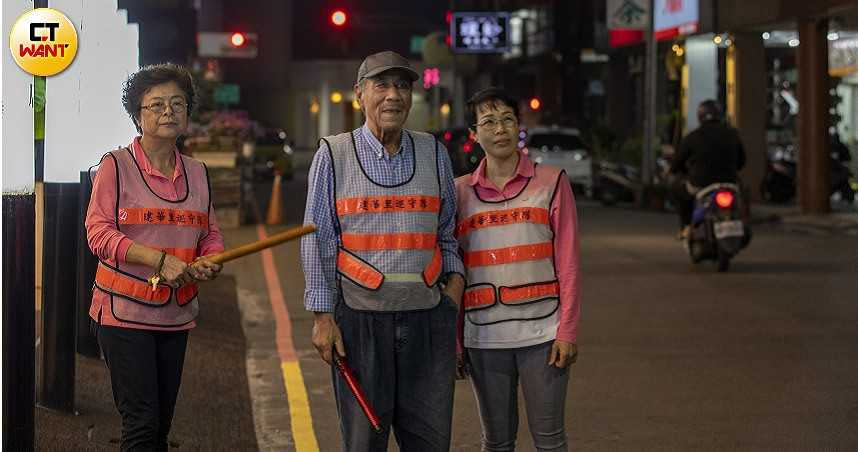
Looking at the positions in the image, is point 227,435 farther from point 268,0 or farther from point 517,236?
point 268,0

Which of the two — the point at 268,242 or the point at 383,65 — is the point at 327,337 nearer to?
the point at 268,242

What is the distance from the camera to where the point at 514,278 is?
5773mm

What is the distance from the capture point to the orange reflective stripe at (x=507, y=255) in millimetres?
5773

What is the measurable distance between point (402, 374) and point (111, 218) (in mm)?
1229

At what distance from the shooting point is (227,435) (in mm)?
8344

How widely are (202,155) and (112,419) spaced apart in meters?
16.8

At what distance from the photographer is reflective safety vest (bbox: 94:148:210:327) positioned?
581cm

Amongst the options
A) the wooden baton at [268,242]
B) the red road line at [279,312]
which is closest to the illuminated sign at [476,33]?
the red road line at [279,312]

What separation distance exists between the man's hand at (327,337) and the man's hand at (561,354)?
84 cm

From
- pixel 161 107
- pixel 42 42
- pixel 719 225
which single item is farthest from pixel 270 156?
pixel 161 107

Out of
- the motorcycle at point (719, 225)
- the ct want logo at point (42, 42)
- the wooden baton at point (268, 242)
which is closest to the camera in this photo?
the wooden baton at point (268, 242)

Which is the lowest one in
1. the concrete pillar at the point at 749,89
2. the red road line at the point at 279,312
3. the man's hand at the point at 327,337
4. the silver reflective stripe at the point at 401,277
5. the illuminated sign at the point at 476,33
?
the red road line at the point at 279,312

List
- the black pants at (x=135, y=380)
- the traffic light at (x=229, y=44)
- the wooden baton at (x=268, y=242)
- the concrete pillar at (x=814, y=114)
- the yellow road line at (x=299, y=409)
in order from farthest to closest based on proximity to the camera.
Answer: the traffic light at (x=229, y=44), the concrete pillar at (x=814, y=114), the yellow road line at (x=299, y=409), the black pants at (x=135, y=380), the wooden baton at (x=268, y=242)

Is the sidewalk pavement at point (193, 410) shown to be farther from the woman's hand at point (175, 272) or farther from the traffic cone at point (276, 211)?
the traffic cone at point (276, 211)
